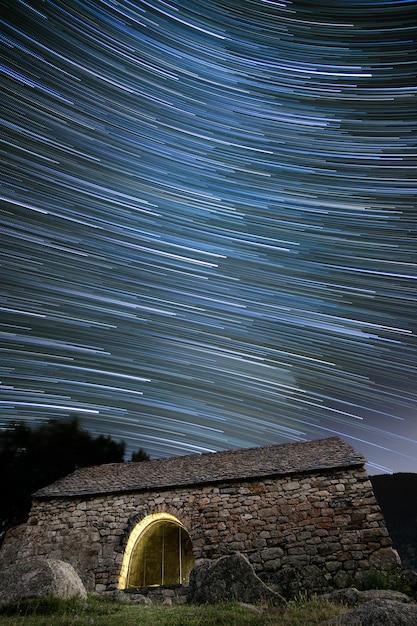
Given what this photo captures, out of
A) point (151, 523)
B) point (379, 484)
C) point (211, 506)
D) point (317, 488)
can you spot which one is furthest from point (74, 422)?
point (379, 484)

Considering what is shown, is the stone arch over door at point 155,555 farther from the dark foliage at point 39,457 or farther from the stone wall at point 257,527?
the dark foliage at point 39,457

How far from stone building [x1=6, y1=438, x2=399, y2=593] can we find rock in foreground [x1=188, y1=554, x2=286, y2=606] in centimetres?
278

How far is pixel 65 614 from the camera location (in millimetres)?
5836

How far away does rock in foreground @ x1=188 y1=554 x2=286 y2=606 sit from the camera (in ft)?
24.3

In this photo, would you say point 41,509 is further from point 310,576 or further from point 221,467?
point 310,576

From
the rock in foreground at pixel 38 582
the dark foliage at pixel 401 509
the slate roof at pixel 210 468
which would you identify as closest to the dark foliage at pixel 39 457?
the slate roof at pixel 210 468

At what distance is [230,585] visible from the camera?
771 centimetres

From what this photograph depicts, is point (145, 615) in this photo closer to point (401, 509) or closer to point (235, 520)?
point (235, 520)

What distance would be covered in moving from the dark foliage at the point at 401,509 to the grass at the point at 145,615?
1152 inches

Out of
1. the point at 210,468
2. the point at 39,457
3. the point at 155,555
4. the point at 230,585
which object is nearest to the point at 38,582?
the point at 230,585

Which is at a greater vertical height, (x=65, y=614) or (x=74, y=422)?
(x=74, y=422)

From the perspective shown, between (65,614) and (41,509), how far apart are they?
8.96 m

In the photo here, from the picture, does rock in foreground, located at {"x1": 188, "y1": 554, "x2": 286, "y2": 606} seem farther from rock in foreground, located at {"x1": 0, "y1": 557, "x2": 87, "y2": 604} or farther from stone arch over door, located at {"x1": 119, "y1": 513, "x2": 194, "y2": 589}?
stone arch over door, located at {"x1": 119, "y1": 513, "x2": 194, "y2": 589}

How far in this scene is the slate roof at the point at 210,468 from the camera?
12477 millimetres
